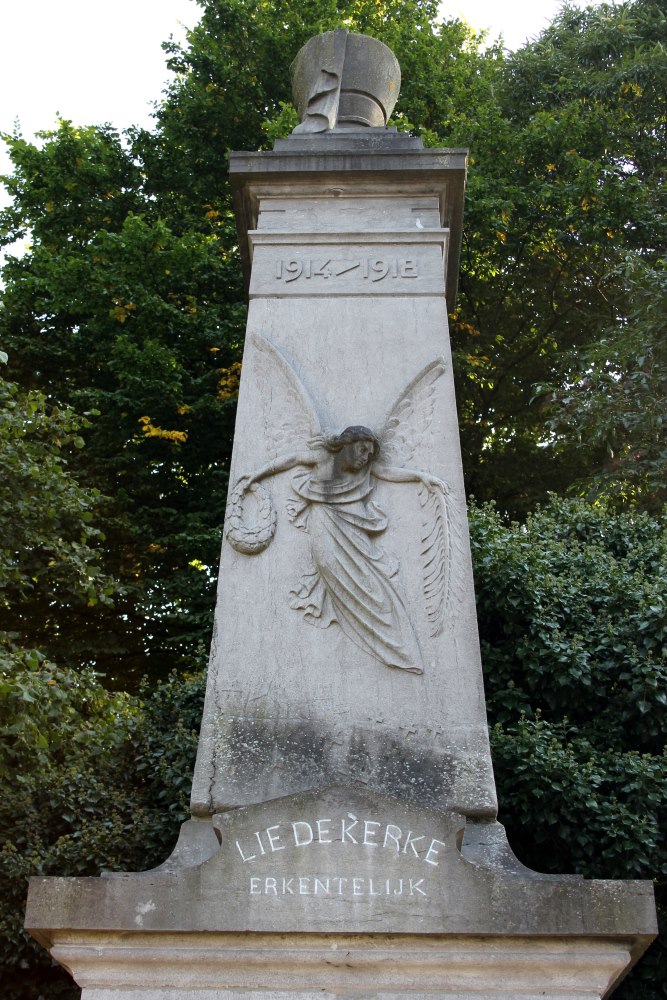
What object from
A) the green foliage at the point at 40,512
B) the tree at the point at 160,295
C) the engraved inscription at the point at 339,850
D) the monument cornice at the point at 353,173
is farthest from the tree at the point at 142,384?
the engraved inscription at the point at 339,850

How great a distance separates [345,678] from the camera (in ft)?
17.8

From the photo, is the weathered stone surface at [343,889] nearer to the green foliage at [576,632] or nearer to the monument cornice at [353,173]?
the monument cornice at [353,173]

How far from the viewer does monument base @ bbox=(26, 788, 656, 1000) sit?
4.39m

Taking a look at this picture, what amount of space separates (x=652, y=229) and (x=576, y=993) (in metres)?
13.2

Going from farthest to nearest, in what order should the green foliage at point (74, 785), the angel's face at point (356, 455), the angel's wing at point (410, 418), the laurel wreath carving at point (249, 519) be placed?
the green foliage at point (74, 785)
the angel's wing at point (410, 418)
the angel's face at point (356, 455)
the laurel wreath carving at point (249, 519)

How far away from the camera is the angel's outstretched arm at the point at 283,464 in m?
5.99

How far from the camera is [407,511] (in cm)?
591

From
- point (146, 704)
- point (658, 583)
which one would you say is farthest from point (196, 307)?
point (658, 583)

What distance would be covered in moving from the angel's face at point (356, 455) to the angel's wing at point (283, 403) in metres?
0.22

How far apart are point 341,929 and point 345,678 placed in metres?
1.29

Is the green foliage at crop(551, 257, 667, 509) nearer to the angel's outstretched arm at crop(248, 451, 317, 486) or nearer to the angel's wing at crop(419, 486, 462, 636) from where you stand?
the angel's wing at crop(419, 486, 462, 636)

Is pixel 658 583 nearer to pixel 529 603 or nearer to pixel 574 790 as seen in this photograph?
pixel 529 603

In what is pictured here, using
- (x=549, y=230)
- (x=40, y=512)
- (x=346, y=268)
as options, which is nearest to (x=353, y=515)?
(x=346, y=268)

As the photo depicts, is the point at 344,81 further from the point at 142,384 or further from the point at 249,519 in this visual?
the point at 142,384
